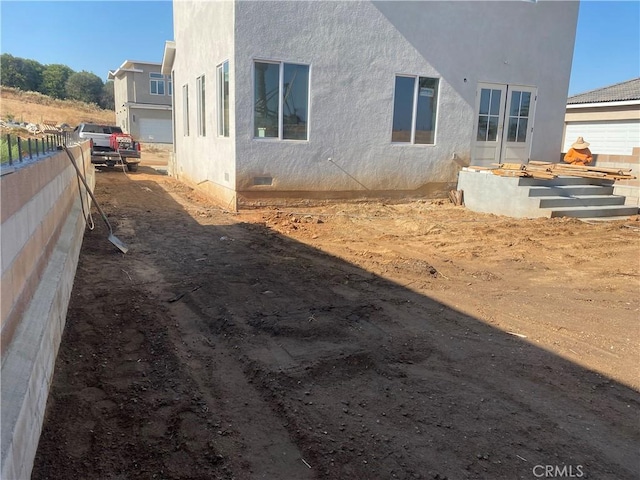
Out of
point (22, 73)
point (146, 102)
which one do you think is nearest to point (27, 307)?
point (146, 102)

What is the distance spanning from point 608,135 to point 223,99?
14744 mm

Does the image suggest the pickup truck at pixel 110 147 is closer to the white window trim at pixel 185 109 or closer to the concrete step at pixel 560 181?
the white window trim at pixel 185 109

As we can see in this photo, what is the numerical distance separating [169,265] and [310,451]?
437 centimetres

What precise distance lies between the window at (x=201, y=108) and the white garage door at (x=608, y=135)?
14.7 m

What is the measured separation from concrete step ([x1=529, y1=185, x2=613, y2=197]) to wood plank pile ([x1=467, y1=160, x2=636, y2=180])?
29cm

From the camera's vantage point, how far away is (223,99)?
11336 mm

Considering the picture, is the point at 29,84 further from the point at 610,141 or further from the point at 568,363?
the point at 568,363

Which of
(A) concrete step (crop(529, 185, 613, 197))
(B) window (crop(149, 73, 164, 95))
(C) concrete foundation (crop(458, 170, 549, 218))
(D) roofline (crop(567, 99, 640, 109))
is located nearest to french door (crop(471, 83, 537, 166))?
(C) concrete foundation (crop(458, 170, 549, 218))

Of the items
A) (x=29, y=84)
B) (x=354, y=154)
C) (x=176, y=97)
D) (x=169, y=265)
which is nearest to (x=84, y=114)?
(x=29, y=84)

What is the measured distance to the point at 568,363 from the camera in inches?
153

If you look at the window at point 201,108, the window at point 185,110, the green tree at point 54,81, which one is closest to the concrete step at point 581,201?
the window at point 201,108

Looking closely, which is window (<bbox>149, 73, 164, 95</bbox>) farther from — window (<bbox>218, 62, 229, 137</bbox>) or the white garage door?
the white garage door

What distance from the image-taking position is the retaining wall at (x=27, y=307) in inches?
86.6

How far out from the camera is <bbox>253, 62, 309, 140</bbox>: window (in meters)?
10.4
